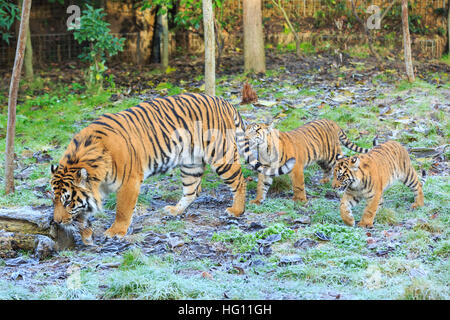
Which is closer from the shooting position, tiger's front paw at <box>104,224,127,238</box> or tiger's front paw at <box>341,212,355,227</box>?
tiger's front paw at <box>104,224,127,238</box>

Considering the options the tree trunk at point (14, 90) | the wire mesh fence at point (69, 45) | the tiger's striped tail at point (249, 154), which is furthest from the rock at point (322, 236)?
the wire mesh fence at point (69, 45)

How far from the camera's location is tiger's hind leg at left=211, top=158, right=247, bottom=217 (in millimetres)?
5586

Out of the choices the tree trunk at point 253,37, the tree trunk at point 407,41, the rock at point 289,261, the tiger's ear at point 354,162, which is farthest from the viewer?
the tree trunk at point 253,37

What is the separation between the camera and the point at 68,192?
14.6 feet

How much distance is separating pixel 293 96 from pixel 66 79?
5.27 m

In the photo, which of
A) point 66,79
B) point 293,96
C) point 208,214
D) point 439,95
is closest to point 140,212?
point 208,214

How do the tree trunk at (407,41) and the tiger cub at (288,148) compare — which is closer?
the tiger cub at (288,148)

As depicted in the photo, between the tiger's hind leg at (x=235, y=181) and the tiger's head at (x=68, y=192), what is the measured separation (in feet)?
4.92

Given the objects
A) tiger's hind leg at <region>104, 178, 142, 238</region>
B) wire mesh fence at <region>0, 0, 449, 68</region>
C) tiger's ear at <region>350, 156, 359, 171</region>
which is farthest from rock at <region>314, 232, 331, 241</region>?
wire mesh fence at <region>0, 0, 449, 68</region>

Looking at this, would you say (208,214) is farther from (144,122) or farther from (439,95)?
(439,95)

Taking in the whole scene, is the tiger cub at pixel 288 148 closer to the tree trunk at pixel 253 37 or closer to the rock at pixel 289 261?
the rock at pixel 289 261

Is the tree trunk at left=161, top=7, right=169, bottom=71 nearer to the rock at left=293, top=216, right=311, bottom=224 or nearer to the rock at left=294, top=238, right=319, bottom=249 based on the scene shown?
the rock at left=293, top=216, right=311, bottom=224

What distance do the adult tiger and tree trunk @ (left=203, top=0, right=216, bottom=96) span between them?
1.47 meters

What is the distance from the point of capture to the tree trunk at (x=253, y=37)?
1082cm
